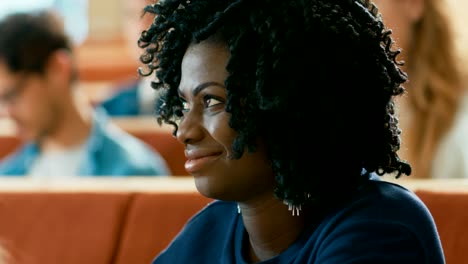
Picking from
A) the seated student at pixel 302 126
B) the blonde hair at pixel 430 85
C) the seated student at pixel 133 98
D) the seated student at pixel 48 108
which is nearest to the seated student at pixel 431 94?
the blonde hair at pixel 430 85

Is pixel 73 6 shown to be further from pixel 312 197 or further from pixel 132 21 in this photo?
pixel 312 197

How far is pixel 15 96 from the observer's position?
3.14 m

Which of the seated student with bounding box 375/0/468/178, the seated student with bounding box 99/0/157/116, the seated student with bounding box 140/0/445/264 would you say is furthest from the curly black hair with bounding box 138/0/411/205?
the seated student with bounding box 99/0/157/116

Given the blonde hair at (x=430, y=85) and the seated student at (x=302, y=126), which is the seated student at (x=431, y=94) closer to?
the blonde hair at (x=430, y=85)

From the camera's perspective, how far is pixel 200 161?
1.35 m

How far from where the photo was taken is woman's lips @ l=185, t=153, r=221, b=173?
134 cm

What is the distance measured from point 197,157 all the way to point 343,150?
0.20 m

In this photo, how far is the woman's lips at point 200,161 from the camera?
134 centimetres

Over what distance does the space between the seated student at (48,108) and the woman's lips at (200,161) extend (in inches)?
Answer: 64.8

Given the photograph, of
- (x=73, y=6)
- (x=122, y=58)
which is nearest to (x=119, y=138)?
(x=122, y=58)

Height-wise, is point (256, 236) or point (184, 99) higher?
point (184, 99)

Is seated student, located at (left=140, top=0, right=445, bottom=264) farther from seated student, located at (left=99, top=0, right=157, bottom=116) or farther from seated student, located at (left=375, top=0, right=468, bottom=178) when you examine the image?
seated student, located at (left=99, top=0, right=157, bottom=116)

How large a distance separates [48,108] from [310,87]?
2.01 m

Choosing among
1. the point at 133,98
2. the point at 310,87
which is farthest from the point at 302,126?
the point at 133,98
